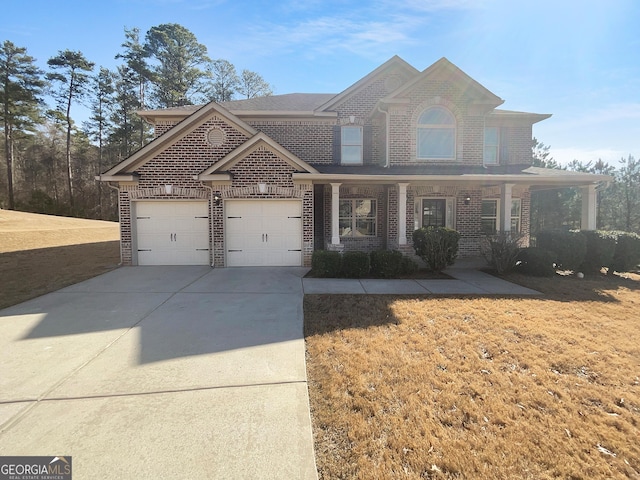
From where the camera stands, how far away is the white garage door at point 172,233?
10.4m

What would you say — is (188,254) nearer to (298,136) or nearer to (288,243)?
(288,243)

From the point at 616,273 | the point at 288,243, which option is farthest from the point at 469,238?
the point at 288,243

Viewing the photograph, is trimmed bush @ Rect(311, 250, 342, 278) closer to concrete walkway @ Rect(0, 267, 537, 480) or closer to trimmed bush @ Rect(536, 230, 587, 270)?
concrete walkway @ Rect(0, 267, 537, 480)

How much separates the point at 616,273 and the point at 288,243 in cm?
1075

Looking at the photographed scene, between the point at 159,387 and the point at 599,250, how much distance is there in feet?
38.0

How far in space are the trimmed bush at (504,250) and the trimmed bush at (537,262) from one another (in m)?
0.28

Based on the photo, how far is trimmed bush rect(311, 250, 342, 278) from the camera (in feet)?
28.8

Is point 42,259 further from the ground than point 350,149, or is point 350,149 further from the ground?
point 350,149

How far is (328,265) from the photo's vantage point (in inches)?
345

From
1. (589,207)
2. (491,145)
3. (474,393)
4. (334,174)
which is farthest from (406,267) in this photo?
(491,145)

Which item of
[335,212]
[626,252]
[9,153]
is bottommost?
[626,252]

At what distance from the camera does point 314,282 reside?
8.11 meters

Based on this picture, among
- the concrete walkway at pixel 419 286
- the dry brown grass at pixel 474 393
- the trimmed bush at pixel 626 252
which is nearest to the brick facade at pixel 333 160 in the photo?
the concrete walkway at pixel 419 286

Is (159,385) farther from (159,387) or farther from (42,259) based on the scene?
(42,259)
